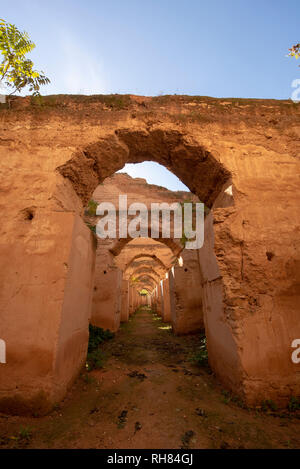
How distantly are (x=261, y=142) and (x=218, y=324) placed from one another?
8.93 feet

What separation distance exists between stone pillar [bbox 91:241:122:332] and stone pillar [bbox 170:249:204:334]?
190cm

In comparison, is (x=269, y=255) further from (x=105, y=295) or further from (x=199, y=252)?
(x=105, y=295)

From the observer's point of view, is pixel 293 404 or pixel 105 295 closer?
pixel 293 404

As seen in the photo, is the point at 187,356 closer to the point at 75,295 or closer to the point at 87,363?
the point at 87,363

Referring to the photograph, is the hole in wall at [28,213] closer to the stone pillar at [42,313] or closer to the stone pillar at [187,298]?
the stone pillar at [42,313]

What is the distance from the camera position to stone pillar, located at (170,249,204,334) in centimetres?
633

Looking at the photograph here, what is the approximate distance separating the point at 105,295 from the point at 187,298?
255 cm

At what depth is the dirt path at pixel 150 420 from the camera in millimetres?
1770

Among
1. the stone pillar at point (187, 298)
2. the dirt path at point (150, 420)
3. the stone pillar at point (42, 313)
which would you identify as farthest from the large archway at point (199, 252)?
the stone pillar at point (187, 298)

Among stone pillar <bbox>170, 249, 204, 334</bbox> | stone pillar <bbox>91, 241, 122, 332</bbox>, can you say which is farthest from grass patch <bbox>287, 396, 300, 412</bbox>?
stone pillar <bbox>91, 241, 122, 332</bbox>

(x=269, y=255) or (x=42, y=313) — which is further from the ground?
(x=269, y=255)

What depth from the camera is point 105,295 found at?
680 centimetres

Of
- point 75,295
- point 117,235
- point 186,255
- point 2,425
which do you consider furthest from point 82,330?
point 117,235

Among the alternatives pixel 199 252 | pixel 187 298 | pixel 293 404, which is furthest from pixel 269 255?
pixel 187 298
